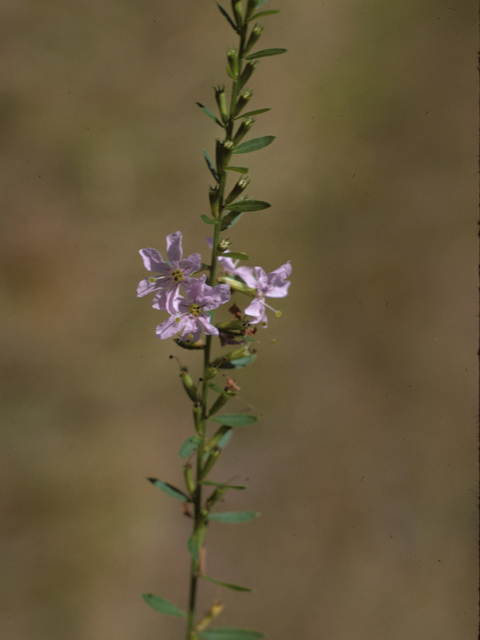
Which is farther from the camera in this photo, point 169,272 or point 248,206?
point 169,272

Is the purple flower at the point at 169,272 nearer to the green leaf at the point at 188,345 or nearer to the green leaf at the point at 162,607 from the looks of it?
the green leaf at the point at 188,345

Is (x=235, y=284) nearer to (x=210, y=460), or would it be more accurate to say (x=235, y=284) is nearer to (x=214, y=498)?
(x=210, y=460)

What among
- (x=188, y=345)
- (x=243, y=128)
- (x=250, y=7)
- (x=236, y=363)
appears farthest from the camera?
(x=236, y=363)

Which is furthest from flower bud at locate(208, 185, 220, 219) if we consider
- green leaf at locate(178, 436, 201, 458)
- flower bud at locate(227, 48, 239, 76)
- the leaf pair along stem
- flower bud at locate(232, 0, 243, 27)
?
green leaf at locate(178, 436, 201, 458)

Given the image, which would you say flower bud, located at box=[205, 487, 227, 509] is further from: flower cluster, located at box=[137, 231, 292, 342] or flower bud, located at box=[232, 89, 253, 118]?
flower bud, located at box=[232, 89, 253, 118]

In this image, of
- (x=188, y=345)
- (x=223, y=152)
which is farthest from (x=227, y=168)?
(x=188, y=345)

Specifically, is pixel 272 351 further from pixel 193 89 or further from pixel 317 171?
pixel 193 89

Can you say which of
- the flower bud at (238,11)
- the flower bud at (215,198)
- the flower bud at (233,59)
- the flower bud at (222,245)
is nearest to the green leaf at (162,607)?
the flower bud at (222,245)
